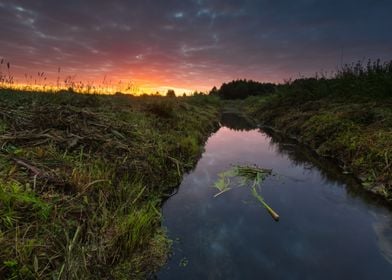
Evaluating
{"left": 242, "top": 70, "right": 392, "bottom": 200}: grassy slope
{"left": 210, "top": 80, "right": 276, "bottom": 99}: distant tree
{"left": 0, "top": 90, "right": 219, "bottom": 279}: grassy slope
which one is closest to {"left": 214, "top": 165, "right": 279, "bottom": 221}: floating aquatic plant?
{"left": 0, "top": 90, "right": 219, "bottom": 279}: grassy slope

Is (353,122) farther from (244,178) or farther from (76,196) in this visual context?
(76,196)

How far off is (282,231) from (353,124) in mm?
7673

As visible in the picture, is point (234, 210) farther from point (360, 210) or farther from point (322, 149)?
point (322, 149)

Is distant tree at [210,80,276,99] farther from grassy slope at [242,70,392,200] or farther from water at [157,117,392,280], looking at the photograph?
water at [157,117,392,280]

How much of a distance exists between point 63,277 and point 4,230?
852mm

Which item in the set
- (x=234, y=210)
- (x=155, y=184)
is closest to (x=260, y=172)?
(x=234, y=210)

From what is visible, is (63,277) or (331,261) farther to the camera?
(331,261)

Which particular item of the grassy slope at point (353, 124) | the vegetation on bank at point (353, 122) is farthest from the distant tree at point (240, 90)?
the grassy slope at point (353, 124)

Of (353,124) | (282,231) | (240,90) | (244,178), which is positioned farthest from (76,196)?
(240,90)

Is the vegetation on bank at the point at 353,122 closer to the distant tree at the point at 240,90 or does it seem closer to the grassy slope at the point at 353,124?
the grassy slope at the point at 353,124

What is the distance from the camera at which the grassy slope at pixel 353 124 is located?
7.95m

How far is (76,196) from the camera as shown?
4.06 metres

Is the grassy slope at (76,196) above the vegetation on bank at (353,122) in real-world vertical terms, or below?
below

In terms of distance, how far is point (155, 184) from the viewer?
6.46m
